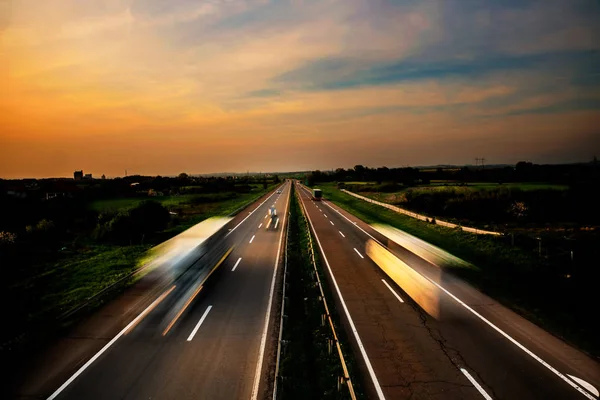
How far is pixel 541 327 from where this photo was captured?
1231 centimetres

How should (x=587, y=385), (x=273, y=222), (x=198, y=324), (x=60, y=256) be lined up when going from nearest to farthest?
1. (x=587, y=385)
2. (x=198, y=324)
3. (x=60, y=256)
4. (x=273, y=222)

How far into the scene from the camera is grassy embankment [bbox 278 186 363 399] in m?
8.82

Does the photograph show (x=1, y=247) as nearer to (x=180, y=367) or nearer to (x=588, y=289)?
(x=180, y=367)

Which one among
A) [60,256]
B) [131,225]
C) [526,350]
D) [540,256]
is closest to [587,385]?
[526,350]

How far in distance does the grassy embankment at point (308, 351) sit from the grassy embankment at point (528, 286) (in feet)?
27.1

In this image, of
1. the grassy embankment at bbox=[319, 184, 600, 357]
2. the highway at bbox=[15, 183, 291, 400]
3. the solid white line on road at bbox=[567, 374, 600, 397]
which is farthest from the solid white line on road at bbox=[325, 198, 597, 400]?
the highway at bbox=[15, 183, 291, 400]

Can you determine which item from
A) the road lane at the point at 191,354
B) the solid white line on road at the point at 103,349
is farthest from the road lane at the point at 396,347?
the solid white line on road at the point at 103,349

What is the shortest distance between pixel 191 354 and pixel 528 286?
54.5ft

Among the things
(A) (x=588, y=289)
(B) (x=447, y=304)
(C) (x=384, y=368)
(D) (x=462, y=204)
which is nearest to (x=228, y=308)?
(C) (x=384, y=368)

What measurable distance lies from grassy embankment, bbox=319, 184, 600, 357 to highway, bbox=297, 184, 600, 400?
2.91 feet

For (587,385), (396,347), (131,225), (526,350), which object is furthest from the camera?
(131,225)

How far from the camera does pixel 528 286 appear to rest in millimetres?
16719

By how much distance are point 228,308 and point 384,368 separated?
24.2 feet

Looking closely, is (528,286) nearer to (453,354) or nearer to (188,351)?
(453,354)
